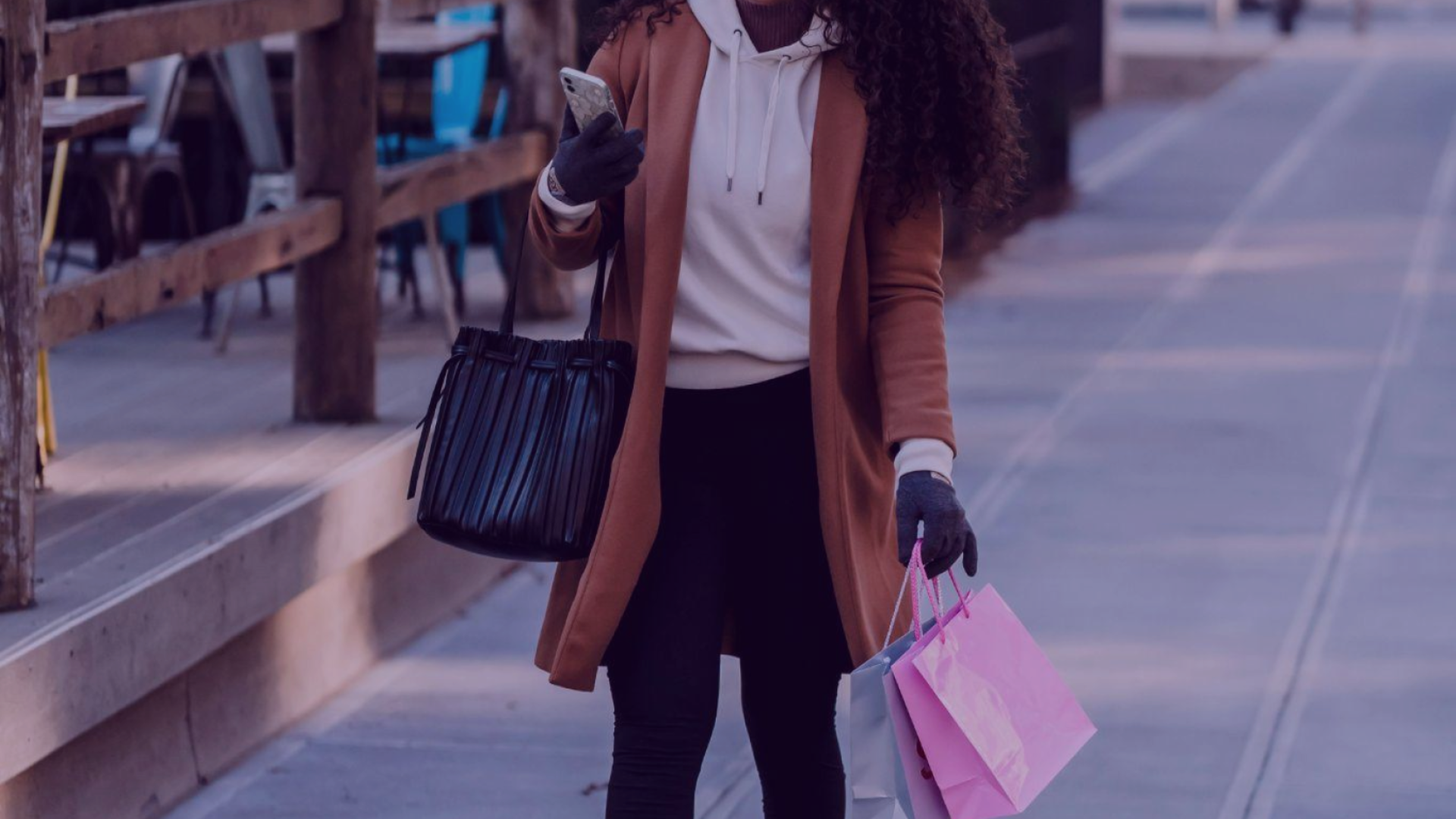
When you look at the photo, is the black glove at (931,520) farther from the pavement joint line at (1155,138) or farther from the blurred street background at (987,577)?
the pavement joint line at (1155,138)

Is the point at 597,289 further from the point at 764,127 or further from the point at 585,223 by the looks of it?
the point at 764,127

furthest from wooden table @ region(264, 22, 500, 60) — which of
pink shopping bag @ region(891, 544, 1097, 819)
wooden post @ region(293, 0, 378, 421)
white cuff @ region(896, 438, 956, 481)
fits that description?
pink shopping bag @ region(891, 544, 1097, 819)

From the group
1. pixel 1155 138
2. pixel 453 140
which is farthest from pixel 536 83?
pixel 1155 138

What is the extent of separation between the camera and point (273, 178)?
26.0ft

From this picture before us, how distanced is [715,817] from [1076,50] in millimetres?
19826

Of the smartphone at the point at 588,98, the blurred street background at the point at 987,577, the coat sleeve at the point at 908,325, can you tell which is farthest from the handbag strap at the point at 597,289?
the blurred street background at the point at 987,577

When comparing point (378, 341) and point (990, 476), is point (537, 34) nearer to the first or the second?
point (378, 341)

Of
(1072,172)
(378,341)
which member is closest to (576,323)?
(378,341)

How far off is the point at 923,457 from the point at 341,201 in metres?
3.28

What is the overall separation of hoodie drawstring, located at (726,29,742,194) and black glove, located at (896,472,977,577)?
1.60 ft

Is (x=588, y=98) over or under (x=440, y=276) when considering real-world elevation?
over

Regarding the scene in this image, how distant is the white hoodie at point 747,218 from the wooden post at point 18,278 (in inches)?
52.5

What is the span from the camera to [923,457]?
3.18 m

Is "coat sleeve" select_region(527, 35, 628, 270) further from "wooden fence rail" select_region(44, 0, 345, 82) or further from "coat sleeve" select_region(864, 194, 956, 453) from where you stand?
"wooden fence rail" select_region(44, 0, 345, 82)
